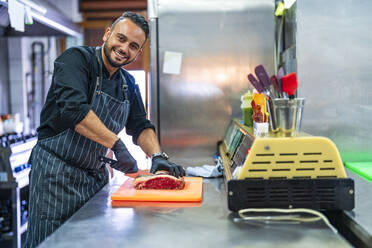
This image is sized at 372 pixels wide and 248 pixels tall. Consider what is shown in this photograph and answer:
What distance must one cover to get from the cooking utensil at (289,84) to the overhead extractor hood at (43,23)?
2.19 meters

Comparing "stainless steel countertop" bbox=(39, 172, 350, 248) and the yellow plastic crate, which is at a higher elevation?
the yellow plastic crate

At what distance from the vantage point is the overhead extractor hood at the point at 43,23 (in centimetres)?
296

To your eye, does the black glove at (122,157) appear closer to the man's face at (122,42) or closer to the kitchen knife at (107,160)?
the kitchen knife at (107,160)

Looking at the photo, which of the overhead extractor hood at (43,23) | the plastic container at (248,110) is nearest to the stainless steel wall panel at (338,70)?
the plastic container at (248,110)

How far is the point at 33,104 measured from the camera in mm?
4629

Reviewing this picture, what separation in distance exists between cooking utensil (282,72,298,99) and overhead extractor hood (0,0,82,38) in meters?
2.19

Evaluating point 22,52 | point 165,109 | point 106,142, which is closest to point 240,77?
point 165,109

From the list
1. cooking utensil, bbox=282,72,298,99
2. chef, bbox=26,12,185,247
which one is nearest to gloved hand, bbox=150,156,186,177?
A: chef, bbox=26,12,185,247

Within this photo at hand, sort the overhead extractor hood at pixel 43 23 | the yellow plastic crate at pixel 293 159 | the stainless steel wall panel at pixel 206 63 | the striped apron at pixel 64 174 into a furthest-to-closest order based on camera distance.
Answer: the overhead extractor hood at pixel 43 23, the stainless steel wall panel at pixel 206 63, the striped apron at pixel 64 174, the yellow plastic crate at pixel 293 159

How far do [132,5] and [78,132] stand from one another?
12.7 ft

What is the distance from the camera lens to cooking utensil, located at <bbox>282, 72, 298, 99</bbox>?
1189 millimetres

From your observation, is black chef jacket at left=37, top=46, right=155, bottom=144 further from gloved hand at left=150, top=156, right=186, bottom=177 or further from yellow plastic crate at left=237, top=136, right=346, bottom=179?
yellow plastic crate at left=237, top=136, right=346, bottom=179

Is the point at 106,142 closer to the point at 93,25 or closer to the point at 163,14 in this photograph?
the point at 163,14

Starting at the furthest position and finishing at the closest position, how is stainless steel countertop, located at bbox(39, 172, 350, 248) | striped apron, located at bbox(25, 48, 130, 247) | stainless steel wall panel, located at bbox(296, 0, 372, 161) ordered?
stainless steel wall panel, located at bbox(296, 0, 372, 161) → striped apron, located at bbox(25, 48, 130, 247) → stainless steel countertop, located at bbox(39, 172, 350, 248)
